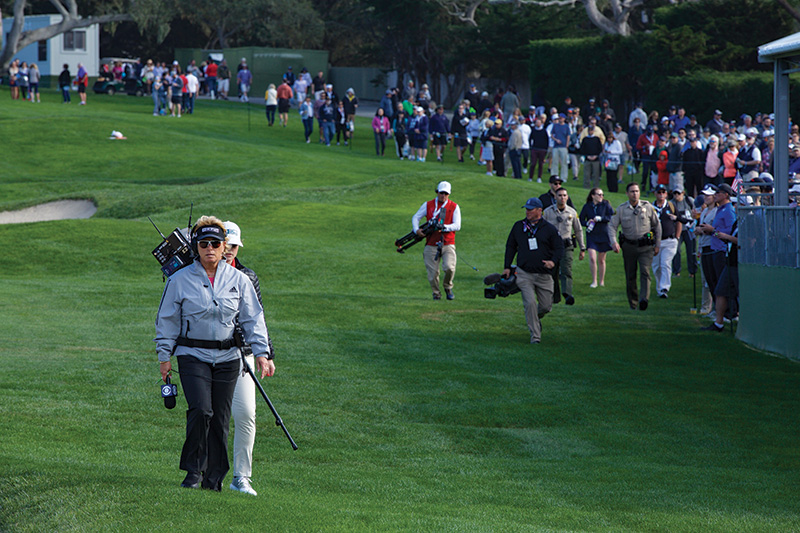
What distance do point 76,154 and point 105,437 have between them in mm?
33328

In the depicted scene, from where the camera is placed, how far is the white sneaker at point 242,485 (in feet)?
25.7

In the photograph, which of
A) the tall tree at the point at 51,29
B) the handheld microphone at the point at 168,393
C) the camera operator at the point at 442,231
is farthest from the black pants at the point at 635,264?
the tall tree at the point at 51,29

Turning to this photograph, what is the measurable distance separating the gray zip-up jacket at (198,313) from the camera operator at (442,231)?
9895mm

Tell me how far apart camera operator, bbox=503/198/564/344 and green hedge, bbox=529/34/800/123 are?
2717 cm

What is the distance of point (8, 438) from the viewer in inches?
381

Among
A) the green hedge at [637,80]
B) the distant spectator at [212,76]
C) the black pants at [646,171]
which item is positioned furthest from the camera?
the distant spectator at [212,76]

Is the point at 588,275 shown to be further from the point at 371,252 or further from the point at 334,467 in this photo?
the point at 334,467

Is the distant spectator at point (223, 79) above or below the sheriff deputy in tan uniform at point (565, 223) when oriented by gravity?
above

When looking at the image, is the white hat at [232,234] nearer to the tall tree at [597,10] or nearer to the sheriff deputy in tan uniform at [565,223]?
the sheriff deputy in tan uniform at [565,223]

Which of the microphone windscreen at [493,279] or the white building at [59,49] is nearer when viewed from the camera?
the microphone windscreen at [493,279]

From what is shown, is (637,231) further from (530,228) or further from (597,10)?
(597,10)

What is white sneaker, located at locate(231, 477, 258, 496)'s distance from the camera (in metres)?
7.84

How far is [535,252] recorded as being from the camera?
49.0 ft

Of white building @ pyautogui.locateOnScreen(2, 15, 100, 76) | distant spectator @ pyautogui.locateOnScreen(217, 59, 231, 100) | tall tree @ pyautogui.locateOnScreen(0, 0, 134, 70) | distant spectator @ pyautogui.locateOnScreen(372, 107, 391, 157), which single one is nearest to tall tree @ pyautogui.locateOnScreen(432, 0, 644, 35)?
distant spectator @ pyautogui.locateOnScreen(217, 59, 231, 100)
